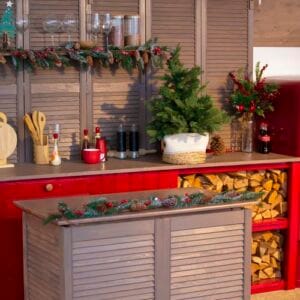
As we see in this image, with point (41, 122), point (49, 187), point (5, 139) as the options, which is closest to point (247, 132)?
point (41, 122)

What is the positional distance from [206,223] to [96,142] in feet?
4.93

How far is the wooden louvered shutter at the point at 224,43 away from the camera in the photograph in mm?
5047

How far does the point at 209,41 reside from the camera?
16.6 ft

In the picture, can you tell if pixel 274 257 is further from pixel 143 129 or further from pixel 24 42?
pixel 24 42

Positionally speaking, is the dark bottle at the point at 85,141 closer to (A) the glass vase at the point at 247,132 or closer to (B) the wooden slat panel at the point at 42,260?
(A) the glass vase at the point at 247,132

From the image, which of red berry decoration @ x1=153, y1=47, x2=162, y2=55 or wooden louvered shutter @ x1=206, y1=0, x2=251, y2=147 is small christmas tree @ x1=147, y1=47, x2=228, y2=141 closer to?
red berry decoration @ x1=153, y1=47, x2=162, y2=55

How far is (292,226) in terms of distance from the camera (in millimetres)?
4957

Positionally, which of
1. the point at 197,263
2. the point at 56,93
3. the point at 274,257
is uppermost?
the point at 56,93

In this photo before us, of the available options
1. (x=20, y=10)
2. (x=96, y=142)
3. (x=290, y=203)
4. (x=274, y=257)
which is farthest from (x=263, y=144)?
(x=20, y=10)

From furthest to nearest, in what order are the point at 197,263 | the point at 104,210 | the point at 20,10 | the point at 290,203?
the point at 290,203
the point at 20,10
the point at 197,263
the point at 104,210

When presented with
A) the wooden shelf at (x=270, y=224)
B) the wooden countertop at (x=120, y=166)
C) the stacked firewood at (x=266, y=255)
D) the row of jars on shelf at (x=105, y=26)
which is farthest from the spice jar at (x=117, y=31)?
the stacked firewood at (x=266, y=255)

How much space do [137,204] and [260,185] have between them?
185cm

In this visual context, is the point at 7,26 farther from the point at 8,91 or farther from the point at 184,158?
the point at 184,158

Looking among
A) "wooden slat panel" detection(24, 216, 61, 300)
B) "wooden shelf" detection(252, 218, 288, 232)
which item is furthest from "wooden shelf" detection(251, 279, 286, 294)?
"wooden slat panel" detection(24, 216, 61, 300)
